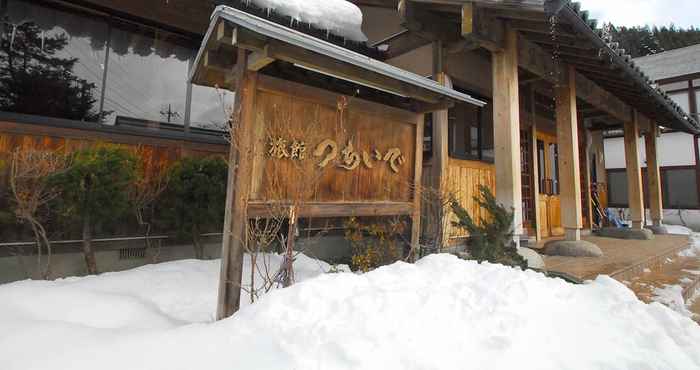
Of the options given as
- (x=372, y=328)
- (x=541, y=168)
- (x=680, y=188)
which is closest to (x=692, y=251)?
(x=541, y=168)

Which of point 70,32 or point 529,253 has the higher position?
point 70,32

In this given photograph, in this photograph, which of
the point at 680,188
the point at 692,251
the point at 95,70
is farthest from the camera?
the point at 680,188

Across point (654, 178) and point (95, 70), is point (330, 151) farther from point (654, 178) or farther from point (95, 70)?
point (654, 178)

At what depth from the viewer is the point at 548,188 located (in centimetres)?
884

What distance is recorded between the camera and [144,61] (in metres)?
5.12

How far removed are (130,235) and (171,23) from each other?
132 inches

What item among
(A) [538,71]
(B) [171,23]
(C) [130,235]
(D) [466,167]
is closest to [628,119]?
(A) [538,71]

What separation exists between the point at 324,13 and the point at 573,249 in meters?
5.81

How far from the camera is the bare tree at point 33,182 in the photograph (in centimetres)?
335

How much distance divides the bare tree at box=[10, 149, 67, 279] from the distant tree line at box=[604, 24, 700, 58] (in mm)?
34660

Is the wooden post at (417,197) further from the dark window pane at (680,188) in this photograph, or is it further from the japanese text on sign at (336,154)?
the dark window pane at (680,188)

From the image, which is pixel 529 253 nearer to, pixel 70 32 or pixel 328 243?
pixel 328 243

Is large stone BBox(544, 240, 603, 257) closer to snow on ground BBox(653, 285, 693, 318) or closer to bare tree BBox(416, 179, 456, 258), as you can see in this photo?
snow on ground BBox(653, 285, 693, 318)

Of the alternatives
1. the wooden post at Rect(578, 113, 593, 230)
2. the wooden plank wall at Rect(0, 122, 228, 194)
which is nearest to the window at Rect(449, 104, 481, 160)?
the wooden plank wall at Rect(0, 122, 228, 194)
